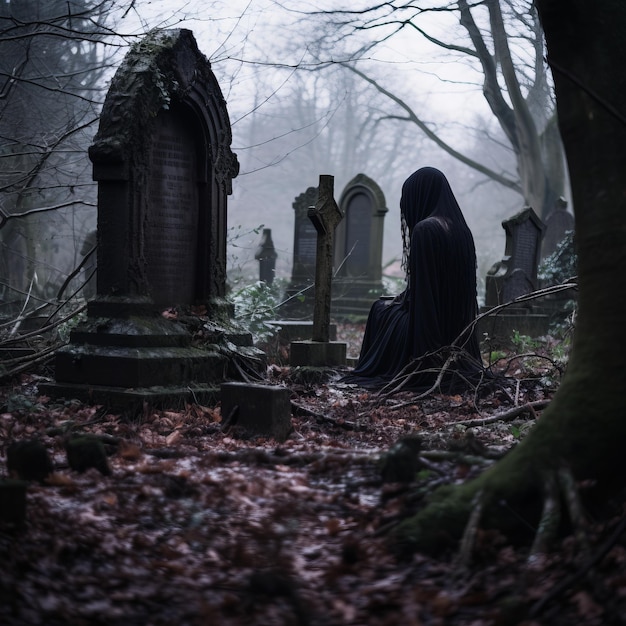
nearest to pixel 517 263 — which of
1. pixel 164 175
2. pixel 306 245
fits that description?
pixel 306 245

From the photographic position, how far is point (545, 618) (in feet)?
8.77

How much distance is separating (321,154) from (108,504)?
54660 mm

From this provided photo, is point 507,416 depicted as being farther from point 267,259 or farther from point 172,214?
point 267,259

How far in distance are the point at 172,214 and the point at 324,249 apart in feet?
7.16

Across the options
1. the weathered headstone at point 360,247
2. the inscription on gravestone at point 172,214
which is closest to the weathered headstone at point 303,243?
the weathered headstone at point 360,247

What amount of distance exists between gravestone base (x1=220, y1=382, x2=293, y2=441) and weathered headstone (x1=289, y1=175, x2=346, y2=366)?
308cm

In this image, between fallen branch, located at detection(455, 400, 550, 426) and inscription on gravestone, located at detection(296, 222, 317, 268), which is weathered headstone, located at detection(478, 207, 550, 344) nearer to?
inscription on gravestone, located at detection(296, 222, 317, 268)

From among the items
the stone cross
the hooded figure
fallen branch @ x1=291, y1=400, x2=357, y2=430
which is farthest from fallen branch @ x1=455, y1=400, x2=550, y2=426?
the stone cross

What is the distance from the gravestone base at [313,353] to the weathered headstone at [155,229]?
1.48m

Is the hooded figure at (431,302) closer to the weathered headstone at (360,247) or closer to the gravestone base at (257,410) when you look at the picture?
the gravestone base at (257,410)

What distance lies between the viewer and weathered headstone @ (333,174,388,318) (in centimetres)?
1872

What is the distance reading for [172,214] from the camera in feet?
24.0

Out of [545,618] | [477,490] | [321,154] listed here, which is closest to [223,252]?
[477,490]

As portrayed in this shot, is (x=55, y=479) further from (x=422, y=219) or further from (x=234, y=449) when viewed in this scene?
(x=422, y=219)
